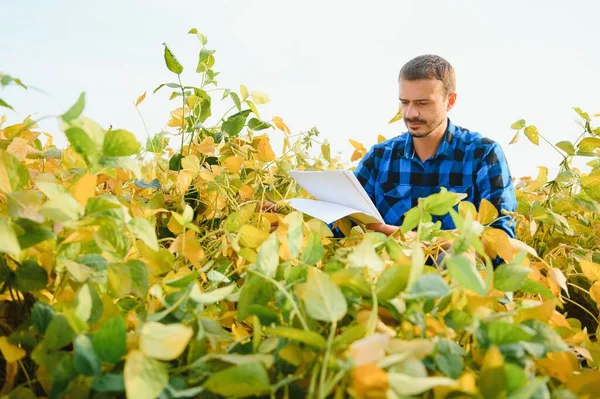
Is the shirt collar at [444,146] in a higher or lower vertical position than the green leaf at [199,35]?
lower

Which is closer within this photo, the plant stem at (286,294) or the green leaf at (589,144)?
the plant stem at (286,294)

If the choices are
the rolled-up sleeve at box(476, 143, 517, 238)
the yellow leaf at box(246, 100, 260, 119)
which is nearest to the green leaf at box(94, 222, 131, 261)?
the yellow leaf at box(246, 100, 260, 119)

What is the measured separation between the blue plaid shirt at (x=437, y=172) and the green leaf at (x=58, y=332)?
135 centimetres

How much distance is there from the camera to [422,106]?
1.92m

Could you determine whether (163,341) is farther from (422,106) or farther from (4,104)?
(422,106)

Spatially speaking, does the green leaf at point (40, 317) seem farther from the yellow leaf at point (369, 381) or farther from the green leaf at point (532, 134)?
the green leaf at point (532, 134)

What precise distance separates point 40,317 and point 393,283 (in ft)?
1.00

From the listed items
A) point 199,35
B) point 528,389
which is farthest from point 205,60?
point 528,389

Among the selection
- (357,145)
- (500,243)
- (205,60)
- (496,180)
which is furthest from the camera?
(496,180)

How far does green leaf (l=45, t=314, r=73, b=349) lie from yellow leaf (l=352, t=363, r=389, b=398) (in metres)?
0.25

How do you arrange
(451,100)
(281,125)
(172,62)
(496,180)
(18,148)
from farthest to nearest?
1. (451,100)
2. (496,180)
3. (281,125)
4. (172,62)
5. (18,148)

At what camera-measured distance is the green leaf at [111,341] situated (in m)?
0.41

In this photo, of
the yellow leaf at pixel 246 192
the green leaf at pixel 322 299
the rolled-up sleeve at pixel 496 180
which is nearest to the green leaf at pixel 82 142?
the green leaf at pixel 322 299

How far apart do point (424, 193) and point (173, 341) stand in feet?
5.36
